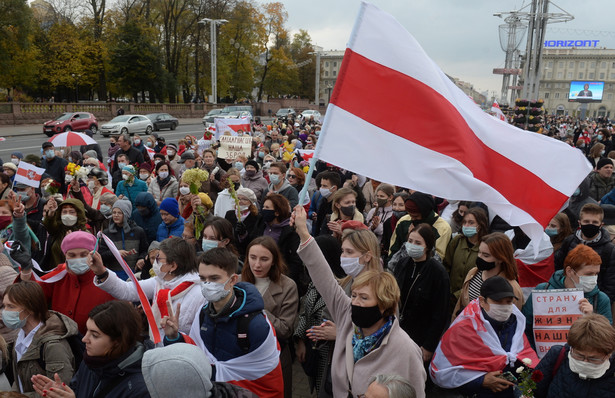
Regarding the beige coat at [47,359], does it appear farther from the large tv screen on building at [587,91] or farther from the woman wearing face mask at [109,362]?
the large tv screen on building at [587,91]

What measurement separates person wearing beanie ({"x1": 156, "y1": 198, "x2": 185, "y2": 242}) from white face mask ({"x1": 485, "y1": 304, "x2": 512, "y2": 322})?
11.7 ft

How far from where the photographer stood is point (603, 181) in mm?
8031

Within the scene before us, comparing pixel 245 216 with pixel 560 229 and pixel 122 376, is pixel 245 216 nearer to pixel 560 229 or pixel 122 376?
pixel 122 376

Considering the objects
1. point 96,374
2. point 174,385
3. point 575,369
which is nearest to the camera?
point 174,385

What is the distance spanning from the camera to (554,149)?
3.48 metres

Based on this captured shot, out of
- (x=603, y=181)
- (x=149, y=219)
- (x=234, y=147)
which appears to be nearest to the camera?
(x=149, y=219)

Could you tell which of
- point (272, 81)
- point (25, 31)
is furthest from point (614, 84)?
point (25, 31)

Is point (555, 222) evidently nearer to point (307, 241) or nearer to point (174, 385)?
point (307, 241)

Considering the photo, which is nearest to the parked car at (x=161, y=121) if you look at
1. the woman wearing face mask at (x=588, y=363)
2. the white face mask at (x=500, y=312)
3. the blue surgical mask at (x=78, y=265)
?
the blue surgical mask at (x=78, y=265)

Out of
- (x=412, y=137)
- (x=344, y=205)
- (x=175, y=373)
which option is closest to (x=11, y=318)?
(x=175, y=373)

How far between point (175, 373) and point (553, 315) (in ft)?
Result: 8.85

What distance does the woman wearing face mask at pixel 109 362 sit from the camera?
2439 millimetres

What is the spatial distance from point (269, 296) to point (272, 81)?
7310 centimetres

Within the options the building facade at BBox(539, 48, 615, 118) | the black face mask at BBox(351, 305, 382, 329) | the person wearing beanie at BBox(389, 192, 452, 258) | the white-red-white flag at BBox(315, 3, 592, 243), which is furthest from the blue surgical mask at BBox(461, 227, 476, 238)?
the building facade at BBox(539, 48, 615, 118)
